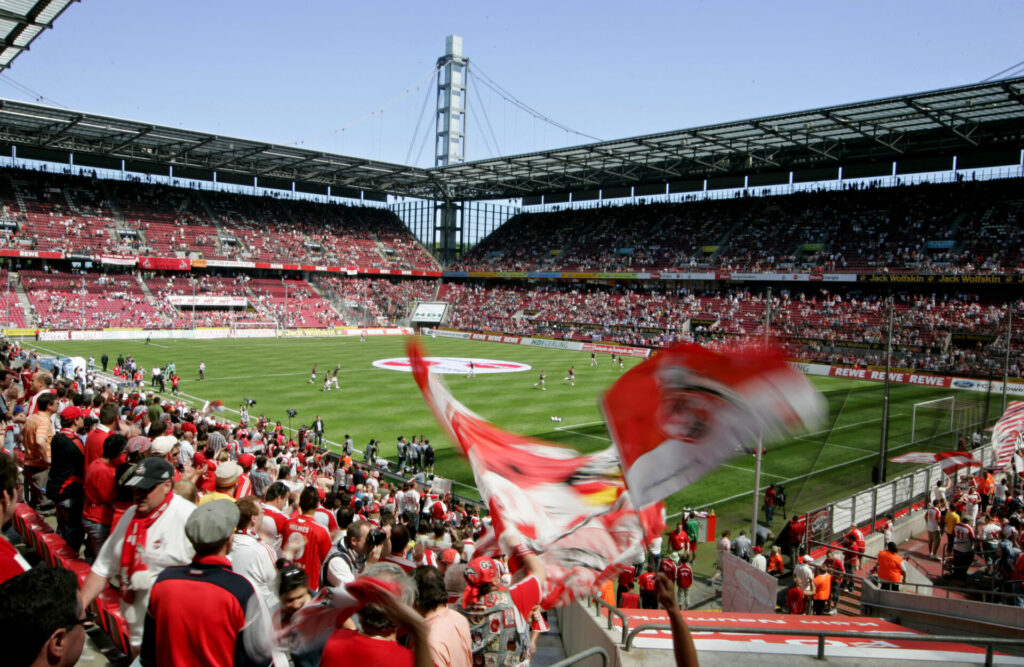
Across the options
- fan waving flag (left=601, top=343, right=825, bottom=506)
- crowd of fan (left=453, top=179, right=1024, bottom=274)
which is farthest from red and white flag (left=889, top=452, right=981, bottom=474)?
crowd of fan (left=453, top=179, right=1024, bottom=274)

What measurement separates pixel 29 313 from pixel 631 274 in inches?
1896

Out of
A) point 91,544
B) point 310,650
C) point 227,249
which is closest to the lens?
point 310,650

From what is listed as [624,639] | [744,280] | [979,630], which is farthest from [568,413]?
[744,280]

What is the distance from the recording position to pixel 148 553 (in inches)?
152

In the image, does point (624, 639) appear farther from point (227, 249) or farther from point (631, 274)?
point (227, 249)

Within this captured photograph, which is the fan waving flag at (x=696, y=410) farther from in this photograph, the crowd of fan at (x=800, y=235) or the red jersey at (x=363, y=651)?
the crowd of fan at (x=800, y=235)

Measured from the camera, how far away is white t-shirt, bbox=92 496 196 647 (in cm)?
382

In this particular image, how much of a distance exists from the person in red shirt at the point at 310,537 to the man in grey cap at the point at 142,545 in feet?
3.92

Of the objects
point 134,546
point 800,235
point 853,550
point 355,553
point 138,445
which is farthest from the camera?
point 800,235

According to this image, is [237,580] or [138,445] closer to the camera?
[237,580]

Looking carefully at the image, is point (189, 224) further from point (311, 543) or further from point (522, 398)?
point (311, 543)

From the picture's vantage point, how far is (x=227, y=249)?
214 ft

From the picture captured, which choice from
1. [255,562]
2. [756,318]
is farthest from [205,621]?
[756,318]

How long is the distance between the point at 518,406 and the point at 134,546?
80.4 feet
